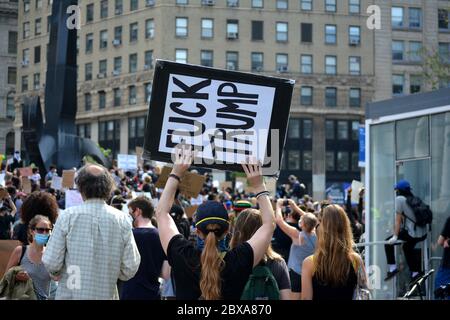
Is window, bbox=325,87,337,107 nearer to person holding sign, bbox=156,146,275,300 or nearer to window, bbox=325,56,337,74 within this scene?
window, bbox=325,56,337,74

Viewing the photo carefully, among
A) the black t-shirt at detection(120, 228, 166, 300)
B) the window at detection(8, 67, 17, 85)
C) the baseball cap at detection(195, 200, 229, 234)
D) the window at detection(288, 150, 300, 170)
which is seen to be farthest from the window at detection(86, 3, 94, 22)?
the baseball cap at detection(195, 200, 229, 234)

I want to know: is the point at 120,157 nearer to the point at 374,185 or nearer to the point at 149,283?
the point at 374,185

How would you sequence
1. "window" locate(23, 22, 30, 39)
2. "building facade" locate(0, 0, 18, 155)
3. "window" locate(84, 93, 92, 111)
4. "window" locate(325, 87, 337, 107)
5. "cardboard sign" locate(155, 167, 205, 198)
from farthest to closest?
"building facade" locate(0, 0, 18, 155) → "window" locate(23, 22, 30, 39) → "window" locate(84, 93, 92, 111) → "window" locate(325, 87, 337, 107) → "cardboard sign" locate(155, 167, 205, 198)

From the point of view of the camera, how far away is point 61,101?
2842 centimetres

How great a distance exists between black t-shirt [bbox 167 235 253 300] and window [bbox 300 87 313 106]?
65.1 m

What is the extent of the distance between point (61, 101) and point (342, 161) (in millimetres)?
44986

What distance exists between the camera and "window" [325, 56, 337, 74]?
69875mm

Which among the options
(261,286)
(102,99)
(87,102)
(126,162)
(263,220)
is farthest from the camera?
(87,102)

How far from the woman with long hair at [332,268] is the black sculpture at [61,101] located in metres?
22.5

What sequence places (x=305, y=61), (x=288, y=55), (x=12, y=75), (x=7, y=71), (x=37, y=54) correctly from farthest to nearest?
(x=7, y=71) < (x=12, y=75) < (x=37, y=54) < (x=305, y=61) < (x=288, y=55)

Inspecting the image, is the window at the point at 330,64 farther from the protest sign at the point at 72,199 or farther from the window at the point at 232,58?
the protest sign at the point at 72,199

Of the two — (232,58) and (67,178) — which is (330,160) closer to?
(232,58)

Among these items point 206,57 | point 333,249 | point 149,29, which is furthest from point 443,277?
point 149,29

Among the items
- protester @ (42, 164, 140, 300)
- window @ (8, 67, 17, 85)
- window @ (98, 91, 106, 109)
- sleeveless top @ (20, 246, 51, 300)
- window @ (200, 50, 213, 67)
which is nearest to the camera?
protester @ (42, 164, 140, 300)
